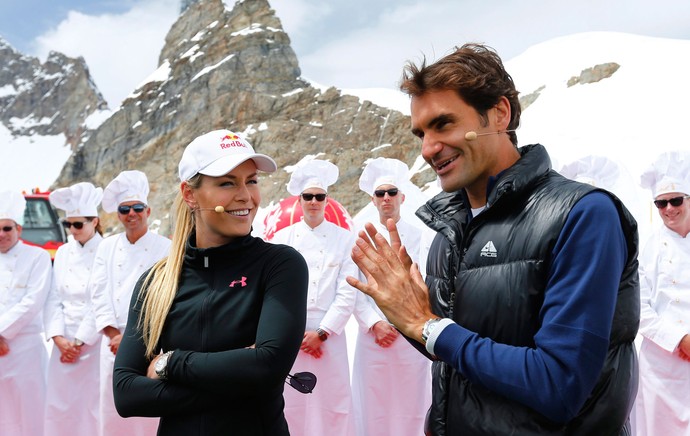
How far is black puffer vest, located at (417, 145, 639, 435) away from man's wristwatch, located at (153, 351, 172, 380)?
899mm

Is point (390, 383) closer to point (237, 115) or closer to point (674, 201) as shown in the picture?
point (674, 201)

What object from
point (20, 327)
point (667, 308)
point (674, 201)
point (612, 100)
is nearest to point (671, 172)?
point (674, 201)

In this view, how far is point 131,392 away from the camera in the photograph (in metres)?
1.95

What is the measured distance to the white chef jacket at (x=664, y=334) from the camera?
154 inches

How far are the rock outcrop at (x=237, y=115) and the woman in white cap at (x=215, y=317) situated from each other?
93.9 ft

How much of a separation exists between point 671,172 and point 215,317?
A: 3.61 metres

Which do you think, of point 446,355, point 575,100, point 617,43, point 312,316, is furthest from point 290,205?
point 617,43

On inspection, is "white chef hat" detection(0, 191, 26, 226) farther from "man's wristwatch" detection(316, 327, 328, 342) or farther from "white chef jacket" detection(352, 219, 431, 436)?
"white chef jacket" detection(352, 219, 431, 436)

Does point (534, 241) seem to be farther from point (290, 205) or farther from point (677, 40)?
point (677, 40)

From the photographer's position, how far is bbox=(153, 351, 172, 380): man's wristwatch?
75.0 inches

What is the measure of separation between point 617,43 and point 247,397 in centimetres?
3557

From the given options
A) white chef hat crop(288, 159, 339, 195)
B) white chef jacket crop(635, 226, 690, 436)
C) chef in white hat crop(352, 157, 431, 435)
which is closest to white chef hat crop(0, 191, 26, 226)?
white chef hat crop(288, 159, 339, 195)

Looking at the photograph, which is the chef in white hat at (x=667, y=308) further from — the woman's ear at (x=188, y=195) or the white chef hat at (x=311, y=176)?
the woman's ear at (x=188, y=195)

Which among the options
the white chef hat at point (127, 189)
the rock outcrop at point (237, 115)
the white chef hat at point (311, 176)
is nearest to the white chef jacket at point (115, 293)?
the white chef hat at point (127, 189)
